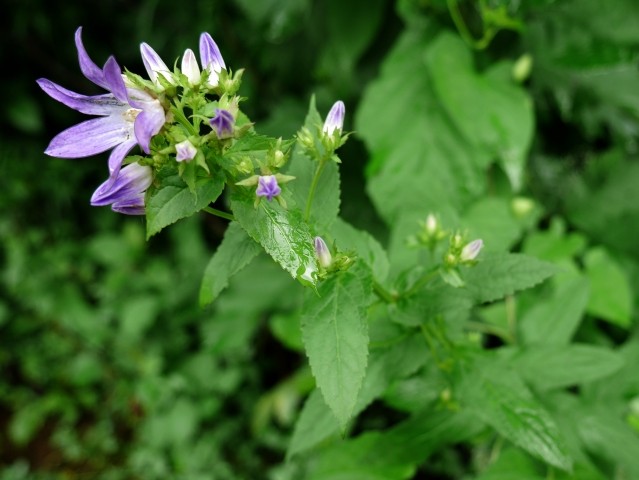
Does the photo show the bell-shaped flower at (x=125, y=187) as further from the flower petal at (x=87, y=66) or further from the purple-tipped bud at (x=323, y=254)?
the purple-tipped bud at (x=323, y=254)

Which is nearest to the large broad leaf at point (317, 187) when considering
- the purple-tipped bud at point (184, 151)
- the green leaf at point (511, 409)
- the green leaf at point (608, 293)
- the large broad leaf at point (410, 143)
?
the purple-tipped bud at point (184, 151)

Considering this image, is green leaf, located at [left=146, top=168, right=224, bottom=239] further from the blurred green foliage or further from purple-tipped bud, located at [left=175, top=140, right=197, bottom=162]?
the blurred green foliage

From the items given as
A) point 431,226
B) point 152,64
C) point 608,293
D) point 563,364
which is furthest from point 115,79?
point 608,293

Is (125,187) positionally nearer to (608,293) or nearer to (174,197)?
(174,197)

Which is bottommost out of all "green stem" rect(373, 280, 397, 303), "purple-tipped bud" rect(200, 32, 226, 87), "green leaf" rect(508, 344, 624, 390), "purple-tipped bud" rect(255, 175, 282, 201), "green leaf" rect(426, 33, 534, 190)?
"green leaf" rect(508, 344, 624, 390)

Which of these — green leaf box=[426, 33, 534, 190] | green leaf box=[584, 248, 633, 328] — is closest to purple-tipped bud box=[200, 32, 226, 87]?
green leaf box=[426, 33, 534, 190]

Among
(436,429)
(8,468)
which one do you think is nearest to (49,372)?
(8,468)

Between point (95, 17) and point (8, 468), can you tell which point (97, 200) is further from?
point (8, 468)
